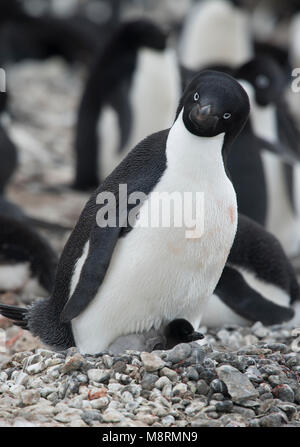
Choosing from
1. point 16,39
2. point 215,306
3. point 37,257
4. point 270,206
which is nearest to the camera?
point 215,306

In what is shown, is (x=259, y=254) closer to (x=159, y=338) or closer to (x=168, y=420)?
(x=159, y=338)

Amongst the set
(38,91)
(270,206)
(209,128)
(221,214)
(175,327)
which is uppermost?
(209,128)

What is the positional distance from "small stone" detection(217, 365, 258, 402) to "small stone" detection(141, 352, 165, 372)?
0.22 meters

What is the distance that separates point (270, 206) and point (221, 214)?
3563 mm

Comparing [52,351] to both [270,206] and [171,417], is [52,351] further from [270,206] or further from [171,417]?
[270,206]

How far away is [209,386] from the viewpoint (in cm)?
382

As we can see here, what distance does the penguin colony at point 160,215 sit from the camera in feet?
13.4

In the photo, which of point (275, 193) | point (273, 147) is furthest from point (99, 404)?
point (275, 193)

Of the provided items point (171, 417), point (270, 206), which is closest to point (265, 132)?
point (270, 206)

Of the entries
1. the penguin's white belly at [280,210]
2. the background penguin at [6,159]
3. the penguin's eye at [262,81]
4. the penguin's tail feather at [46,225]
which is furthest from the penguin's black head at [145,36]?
the penguin's tail feather at [46,225]

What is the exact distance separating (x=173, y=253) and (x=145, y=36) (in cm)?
493

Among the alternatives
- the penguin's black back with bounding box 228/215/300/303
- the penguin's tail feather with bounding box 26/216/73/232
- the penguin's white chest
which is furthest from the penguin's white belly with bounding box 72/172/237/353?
the penguin's tail feather with bounding box 26/216/73/232

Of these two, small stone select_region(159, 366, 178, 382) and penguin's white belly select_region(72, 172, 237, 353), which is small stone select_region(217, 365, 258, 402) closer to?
small stone select_region(159, 366, 178, 382)

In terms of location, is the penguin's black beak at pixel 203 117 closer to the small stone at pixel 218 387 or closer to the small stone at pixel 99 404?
the small stone at pixel 218 387
